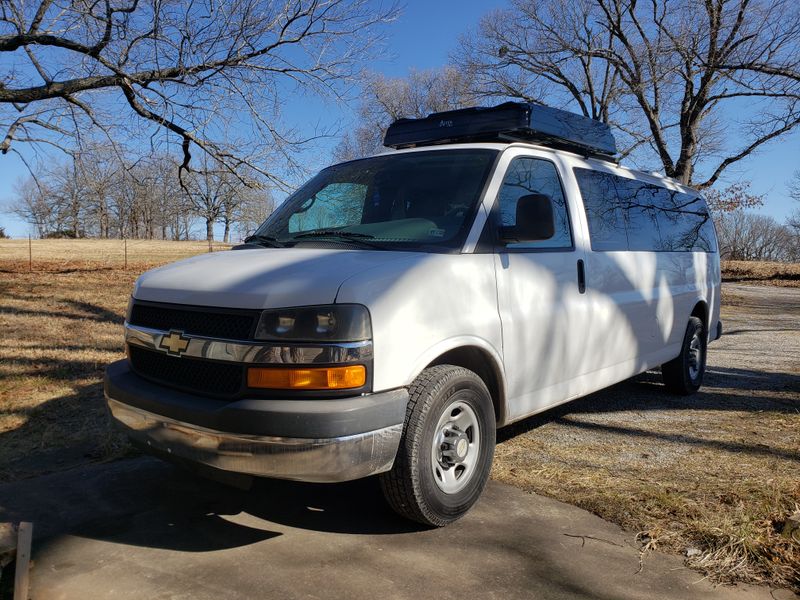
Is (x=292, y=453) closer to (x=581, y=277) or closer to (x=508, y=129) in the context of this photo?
(x=581, y=277)

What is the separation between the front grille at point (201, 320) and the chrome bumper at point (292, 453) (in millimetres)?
443

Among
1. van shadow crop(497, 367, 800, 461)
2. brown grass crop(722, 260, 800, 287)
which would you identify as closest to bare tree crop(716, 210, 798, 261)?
brown grass crop(722, 260, 800, 287)

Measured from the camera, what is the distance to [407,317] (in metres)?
3.00

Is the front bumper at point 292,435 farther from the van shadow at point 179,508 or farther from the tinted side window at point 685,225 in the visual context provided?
the tinted side window at point 685,225

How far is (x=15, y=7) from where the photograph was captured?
1016cm

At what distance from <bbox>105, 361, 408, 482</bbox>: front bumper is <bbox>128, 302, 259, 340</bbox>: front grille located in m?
0.32

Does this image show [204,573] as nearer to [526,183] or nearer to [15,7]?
[526,183]

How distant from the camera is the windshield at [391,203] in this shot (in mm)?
3617

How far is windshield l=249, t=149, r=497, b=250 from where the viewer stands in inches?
142

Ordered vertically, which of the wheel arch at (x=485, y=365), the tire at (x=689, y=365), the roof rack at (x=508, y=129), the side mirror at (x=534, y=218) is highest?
the roof rack at (x=508, y=129)

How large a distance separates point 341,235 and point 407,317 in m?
0.93

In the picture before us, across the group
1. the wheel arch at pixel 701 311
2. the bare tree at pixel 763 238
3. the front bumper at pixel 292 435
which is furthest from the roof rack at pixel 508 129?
the bare tree at pixel 763 238

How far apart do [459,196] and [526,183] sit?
575 millimetres

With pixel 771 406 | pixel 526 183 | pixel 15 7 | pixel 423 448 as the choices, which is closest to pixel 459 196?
pixel 526 183
